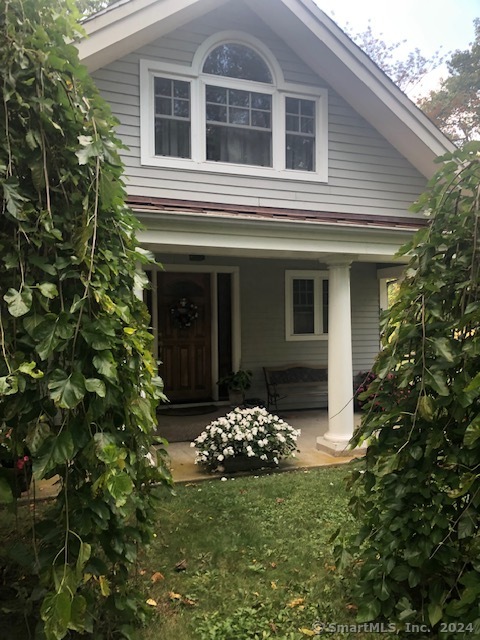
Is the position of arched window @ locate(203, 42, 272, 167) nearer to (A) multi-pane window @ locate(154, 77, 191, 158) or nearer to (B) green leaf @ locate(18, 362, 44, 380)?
(A) multi-pane window @ locate(154, 77, 191, 158)

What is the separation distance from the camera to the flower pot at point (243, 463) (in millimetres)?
5703

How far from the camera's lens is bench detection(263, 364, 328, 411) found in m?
8.95

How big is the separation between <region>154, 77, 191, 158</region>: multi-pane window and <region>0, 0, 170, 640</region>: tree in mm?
4507

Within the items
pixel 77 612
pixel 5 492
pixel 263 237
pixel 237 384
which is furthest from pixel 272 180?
pixel 77 612

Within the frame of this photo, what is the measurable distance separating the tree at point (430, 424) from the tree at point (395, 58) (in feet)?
71.2

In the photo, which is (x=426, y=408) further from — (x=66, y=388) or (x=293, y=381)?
(x=293, y=381)

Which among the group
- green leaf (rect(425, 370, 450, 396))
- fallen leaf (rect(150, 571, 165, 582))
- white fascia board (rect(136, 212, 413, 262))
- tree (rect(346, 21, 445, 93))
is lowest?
fallen leaf (rect(150, 571, 165, 582))

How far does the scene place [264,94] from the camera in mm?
7129

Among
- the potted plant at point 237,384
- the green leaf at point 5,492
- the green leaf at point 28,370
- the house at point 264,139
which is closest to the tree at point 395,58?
the house at point 264,139

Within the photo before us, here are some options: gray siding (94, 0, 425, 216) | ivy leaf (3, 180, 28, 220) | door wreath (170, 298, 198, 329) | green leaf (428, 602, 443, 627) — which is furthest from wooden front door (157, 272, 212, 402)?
ivy leaf (3, 180, 28, 220)

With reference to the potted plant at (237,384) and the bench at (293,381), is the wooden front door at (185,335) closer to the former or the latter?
the potted plant at (237,384)

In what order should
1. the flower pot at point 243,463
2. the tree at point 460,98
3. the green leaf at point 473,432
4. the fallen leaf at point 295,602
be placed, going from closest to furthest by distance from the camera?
the green leaf at point 473,432
the fallen leaf at point 295,602
the flower pot at point 243,463
the tree at point 460,98

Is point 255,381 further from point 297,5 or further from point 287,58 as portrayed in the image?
point 297,5

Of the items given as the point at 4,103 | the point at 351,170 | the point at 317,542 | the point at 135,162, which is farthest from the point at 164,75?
the point at 317,542
